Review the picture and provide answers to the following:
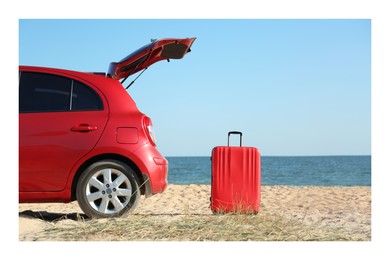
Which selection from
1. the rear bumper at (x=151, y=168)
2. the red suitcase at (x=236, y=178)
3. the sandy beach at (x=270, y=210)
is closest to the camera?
the rear bumper at (x=151, y=168)

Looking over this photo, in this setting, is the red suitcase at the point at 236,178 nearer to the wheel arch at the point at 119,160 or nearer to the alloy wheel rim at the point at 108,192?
the wheel arch at the point at 119,160

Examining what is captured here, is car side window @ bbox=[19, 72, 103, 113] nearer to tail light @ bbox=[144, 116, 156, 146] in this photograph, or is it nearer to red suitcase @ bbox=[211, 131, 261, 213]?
tail light @ bbox=[144, 116, 156, 146]

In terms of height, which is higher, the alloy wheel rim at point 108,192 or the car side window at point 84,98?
the car side window at point 84,98

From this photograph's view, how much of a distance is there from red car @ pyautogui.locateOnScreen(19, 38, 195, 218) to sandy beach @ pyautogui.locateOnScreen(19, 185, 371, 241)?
0.37m

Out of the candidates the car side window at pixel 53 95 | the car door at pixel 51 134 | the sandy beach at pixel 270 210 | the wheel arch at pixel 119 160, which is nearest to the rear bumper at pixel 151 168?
the wheel arch at pixel 119 160

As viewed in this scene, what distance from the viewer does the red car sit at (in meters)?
6.83

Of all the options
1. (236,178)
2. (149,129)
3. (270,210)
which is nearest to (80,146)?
(149,129)

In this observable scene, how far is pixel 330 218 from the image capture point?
8.80 meters

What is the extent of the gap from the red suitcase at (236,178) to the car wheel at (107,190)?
1.22 meters

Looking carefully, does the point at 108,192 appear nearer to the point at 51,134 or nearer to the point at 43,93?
the point at 51,134

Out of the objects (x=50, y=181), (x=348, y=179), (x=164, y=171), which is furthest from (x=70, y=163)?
(x=348, y=179)

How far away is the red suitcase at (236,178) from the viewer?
7586 mm

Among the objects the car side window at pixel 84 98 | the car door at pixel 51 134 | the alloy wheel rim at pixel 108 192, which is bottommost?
the alloy wheel rim at pixel 108 192

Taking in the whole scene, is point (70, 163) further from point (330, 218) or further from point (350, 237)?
point (330, 218)
